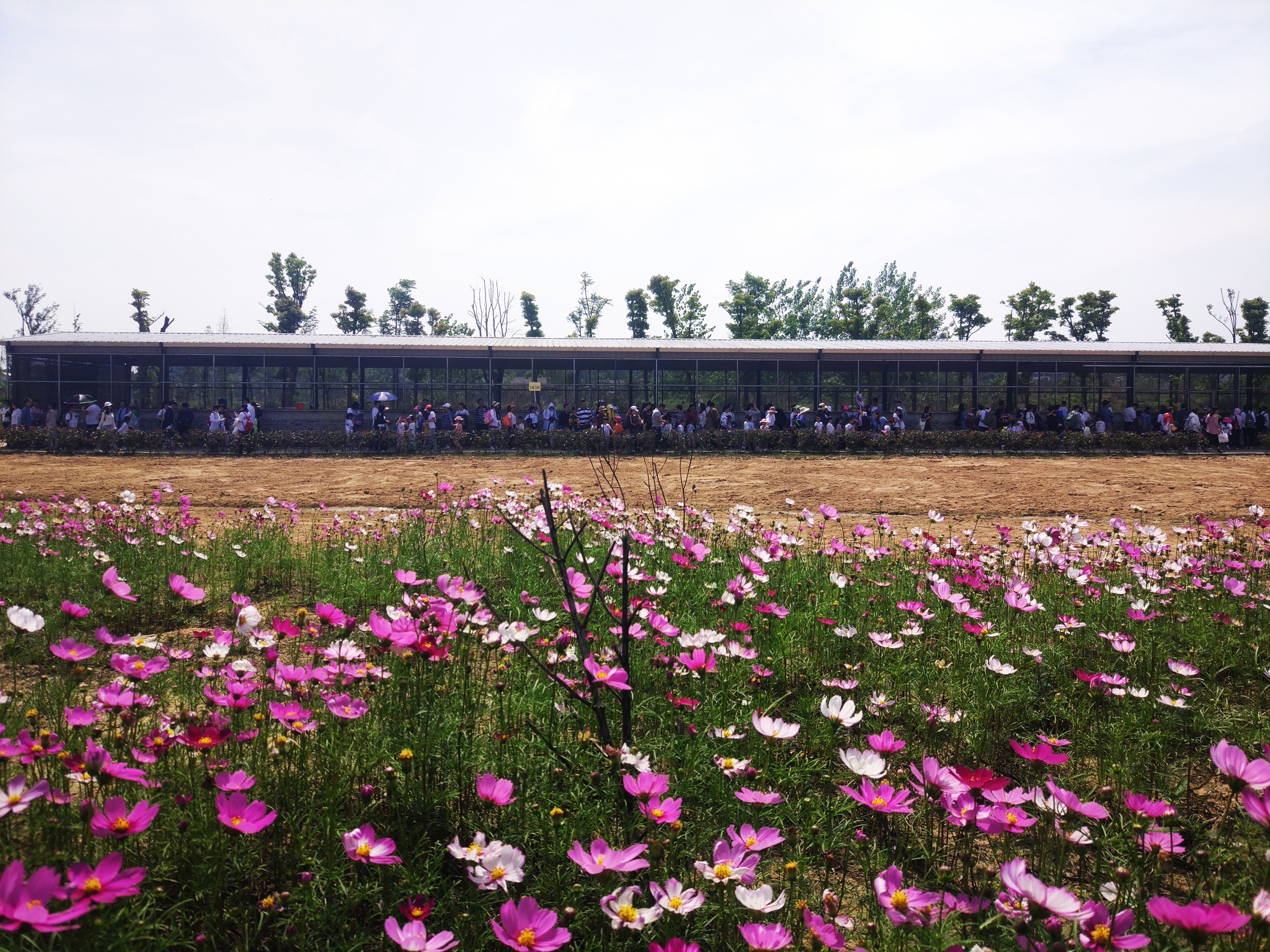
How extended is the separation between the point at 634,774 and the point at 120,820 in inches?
40.7

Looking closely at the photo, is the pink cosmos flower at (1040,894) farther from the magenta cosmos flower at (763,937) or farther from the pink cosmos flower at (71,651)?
the pink cosmos flower at (71,651)

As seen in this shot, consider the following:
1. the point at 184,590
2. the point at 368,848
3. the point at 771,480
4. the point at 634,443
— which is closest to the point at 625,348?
the point at 634,443

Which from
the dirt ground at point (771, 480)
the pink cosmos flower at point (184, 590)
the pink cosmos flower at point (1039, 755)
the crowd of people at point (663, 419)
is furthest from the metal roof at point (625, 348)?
the pink cosmos flower at point (1039, 755)

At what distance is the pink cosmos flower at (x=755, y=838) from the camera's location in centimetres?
133

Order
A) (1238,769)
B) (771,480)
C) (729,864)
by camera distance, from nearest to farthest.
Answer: (1238,769), (729,864), (771,480)

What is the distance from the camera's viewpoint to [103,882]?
43.0 inches

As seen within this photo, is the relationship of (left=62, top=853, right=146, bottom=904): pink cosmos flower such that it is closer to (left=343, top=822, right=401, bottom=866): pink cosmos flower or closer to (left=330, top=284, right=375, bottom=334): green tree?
(left=343, top=822, right=401, bottom=866): pink cosmos flower

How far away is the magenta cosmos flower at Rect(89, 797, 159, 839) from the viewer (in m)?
1.23

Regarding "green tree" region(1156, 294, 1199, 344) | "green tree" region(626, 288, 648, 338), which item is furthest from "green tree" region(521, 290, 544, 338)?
"green tree" region(1156, 294, 1199, 344)

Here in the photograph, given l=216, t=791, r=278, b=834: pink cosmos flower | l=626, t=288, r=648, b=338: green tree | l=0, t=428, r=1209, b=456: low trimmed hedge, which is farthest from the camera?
l=626, t=288, r=648, b=338: green tree

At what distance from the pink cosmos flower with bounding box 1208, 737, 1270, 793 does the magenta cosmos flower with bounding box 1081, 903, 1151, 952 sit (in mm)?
280

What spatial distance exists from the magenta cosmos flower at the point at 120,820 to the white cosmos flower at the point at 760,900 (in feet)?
3.05

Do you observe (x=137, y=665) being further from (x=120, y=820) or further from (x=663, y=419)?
(x=663, y=419)

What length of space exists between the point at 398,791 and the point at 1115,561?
13.6 ft
